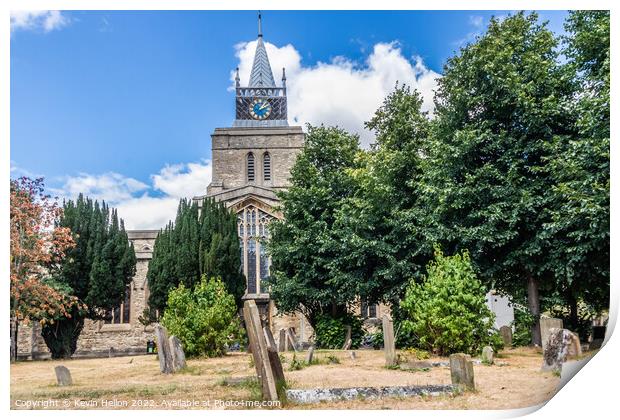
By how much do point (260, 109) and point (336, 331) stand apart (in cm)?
1333

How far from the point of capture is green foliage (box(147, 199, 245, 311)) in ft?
58.7

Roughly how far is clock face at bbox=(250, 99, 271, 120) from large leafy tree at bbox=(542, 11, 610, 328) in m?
17.5

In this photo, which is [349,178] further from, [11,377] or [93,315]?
[11,377]

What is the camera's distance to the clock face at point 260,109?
26.4m

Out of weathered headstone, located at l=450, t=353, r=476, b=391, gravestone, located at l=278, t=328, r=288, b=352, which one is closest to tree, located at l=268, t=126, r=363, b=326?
gravestone, located at l=278, t=328, r=288, b=352

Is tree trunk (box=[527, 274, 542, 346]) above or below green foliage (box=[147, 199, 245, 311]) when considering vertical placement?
below

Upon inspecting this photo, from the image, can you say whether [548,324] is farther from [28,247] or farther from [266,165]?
[266,165]

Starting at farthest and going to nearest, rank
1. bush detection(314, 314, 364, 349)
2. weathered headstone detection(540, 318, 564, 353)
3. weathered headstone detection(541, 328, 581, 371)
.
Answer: bush detection(314, 314, 364, 349) → weathered headstone detection(540, 318, 564, 353) → weathered headstone detection(541, 328, 581, 371)

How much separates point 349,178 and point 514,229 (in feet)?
20.7

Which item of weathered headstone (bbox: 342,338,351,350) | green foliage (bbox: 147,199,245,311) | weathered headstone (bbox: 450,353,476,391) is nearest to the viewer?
weathered headstone (bbox: 450,353,476,391)

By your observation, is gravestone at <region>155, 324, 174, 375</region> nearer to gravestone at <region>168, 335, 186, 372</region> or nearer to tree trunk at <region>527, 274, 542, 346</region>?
gravestone at <region>168, 335, 186, 372</region>

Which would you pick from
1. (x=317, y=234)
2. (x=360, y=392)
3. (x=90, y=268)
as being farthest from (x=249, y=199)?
(x=360, y=392)

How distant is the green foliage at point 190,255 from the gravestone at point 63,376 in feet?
30.4

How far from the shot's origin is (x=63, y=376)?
8.12 m
